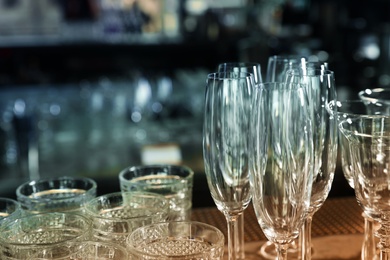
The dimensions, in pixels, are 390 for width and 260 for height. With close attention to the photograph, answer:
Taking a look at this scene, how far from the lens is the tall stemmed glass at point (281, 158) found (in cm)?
88

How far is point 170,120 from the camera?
3113mm

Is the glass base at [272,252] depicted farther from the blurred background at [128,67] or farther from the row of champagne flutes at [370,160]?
the blurred background at [128,67]

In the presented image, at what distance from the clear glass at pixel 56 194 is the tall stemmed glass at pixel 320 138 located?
0.37 meters

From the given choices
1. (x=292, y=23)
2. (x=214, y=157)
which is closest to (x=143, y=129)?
(x=292, y=23)

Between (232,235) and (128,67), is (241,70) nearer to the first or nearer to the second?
(232,235)

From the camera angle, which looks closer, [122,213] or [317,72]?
[122,213]

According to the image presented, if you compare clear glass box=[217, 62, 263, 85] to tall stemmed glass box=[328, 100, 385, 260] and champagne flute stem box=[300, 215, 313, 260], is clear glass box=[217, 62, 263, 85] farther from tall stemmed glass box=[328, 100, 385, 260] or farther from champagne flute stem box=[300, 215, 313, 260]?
champagne flute stem box=[300, 215, 313, 260]

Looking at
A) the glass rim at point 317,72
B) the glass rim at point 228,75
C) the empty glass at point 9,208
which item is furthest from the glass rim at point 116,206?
the glass rim at point 317,72

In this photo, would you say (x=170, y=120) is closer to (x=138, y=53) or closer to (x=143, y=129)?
(x=143, y=129)

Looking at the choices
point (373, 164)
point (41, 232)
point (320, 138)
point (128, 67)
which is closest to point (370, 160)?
point (373, 164)

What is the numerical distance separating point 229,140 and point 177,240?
20 centimetres

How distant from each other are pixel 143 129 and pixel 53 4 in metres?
0.88

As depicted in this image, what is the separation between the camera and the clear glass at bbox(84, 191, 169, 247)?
0.97 metres

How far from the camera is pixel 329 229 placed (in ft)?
4.34
